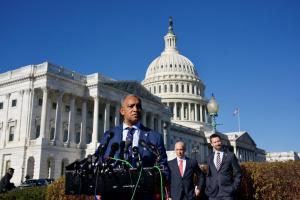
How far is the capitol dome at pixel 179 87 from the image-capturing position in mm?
106188

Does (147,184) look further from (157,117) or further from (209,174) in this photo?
(157,117)

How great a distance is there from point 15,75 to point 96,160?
50.4m

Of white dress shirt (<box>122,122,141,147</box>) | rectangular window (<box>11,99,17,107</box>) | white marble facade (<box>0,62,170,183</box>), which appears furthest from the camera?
rectangular window (<box>11,99,17,107</box>)

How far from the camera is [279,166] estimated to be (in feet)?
37.0

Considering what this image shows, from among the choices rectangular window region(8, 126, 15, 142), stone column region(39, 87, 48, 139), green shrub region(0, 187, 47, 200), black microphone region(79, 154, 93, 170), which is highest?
stone column region(39, 87, 48, 139)

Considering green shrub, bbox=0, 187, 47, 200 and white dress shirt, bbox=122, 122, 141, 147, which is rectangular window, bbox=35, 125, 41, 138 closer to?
green shrub, bbox=0, 187, 47, 200

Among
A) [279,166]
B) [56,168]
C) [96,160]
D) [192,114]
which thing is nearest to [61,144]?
[56,168]

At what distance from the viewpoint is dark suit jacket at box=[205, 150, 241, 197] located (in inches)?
309

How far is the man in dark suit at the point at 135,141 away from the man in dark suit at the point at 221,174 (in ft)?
13.0

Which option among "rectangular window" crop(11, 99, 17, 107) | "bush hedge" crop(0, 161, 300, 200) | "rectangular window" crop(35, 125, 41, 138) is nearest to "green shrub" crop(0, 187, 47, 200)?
"bush hedge" crop(0, 161, 300, 200)

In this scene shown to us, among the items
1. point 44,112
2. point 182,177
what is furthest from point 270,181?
point 44,112

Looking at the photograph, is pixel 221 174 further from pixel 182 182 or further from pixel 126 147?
pixel 126 147

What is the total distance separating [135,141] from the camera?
4398 mm

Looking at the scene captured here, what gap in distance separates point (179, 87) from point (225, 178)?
336ft
